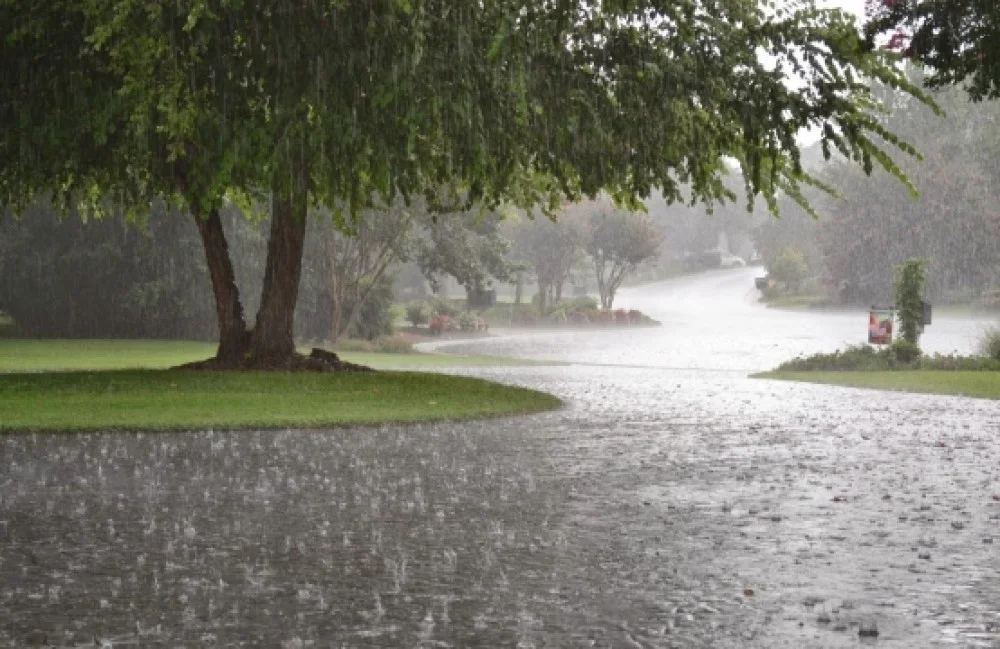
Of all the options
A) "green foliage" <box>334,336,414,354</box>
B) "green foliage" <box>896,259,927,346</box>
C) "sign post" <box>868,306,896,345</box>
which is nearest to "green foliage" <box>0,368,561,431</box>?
"sign post" <box>868,306,896,345</box>

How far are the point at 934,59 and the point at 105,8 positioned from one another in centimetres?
1080

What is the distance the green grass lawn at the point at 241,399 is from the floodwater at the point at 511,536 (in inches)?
43.6

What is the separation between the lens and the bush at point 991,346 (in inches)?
1185

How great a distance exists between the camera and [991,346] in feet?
100

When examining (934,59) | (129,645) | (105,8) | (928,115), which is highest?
(928,115)

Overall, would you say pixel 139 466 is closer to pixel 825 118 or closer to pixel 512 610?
pixel 512 610

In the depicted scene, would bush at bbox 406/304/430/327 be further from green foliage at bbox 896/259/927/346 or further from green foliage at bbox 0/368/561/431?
green foliage at bbox 0/368/561/431

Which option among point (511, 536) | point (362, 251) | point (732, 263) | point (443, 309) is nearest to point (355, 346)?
point (362, 251)

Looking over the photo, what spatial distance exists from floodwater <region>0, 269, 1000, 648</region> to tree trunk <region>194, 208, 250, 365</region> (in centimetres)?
920

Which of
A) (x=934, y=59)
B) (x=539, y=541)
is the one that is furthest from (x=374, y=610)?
(x=934, y=59)

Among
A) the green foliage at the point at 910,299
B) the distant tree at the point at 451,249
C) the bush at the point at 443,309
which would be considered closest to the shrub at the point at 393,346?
the distant tree at the point at 451,249

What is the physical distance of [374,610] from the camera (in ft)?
21.9

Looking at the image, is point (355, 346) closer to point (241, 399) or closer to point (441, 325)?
point (441, 325)

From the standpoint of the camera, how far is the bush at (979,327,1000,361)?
30109 mm
